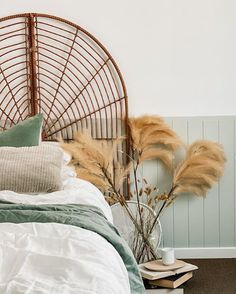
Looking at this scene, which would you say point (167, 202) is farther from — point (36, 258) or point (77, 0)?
point (36, 258)

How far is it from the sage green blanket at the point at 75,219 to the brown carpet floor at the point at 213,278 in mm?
1105

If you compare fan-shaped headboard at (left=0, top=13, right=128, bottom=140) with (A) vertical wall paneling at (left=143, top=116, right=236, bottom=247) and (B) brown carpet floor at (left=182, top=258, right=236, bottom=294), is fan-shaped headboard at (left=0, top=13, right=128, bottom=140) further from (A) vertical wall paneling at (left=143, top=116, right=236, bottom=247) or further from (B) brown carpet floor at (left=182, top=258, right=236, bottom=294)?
(B) brown carpet floor at (left=182, top=258, right=236, bottom=294)

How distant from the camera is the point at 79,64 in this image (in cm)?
399

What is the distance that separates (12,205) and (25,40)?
1.71 m

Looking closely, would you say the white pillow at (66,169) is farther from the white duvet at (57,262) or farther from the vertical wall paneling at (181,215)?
the white duvet at (57,262)

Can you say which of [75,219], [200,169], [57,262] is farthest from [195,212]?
[57,262]

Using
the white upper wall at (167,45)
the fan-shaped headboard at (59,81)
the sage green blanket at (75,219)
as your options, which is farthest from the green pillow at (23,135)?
the sage green blanket at (75,219)

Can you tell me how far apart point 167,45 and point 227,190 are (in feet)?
3.32

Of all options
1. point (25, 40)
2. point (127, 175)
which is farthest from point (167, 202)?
point (25, 40)

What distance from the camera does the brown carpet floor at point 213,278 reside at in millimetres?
3438

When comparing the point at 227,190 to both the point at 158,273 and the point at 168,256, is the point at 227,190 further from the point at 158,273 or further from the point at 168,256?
the point at 158,273

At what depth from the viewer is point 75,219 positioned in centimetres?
232

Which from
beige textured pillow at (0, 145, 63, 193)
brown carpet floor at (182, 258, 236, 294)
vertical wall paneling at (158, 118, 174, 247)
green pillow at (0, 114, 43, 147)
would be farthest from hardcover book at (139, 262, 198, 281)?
green pillow at (0, 114, 43, 147)

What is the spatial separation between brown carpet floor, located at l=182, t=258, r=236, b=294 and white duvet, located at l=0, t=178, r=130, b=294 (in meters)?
1.44
